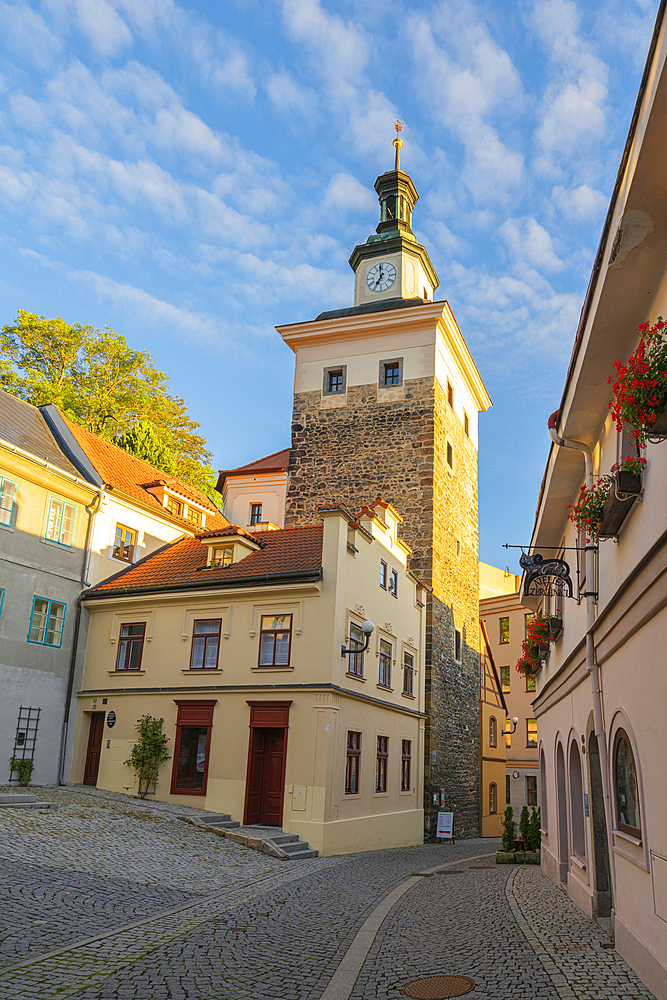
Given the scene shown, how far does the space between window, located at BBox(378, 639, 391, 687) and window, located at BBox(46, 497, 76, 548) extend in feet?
30.4

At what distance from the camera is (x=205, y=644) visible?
20.0m

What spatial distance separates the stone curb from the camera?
51.5 ft

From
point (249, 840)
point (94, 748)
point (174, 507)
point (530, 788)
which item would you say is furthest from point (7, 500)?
point (530, 788)

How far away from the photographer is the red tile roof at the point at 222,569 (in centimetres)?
1984

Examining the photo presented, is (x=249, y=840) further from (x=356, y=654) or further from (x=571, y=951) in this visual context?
(x=571, y=951)

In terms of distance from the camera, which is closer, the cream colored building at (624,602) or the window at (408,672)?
the cream colored building at (624,602)

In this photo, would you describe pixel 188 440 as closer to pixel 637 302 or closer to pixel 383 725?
pixel 383 725

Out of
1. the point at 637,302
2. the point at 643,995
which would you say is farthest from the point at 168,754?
the point at 637,302

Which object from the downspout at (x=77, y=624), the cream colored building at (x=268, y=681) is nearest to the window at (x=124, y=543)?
the cream colored building at (x=268, y=681)

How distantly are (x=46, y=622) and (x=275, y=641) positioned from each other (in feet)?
21.6

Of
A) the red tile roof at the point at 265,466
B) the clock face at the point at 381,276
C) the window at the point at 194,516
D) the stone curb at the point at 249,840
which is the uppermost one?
the clock face at the point at 381,276

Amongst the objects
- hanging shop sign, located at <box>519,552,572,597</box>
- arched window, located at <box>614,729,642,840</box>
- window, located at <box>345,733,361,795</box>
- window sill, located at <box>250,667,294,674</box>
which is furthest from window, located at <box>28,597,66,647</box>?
arched window, located at <box>614,729,642,840</box>

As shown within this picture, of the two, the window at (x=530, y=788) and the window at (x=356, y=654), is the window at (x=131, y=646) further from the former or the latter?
the window at (x=530, y=788)

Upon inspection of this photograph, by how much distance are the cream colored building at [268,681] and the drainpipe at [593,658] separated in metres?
9.57
